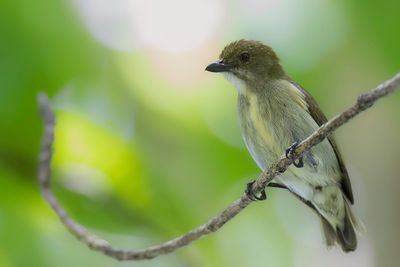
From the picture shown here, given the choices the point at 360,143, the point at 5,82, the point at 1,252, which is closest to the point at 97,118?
the point at 5,82

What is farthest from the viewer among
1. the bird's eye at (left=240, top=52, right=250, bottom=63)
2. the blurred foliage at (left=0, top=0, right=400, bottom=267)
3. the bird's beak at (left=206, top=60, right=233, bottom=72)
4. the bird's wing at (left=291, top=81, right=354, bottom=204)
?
the bird's eye at (left=240, top=52, right=250, bottom=63)

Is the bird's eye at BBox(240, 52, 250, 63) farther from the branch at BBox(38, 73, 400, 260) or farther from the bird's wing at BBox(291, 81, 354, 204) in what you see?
the branch at BBox(38, 73, 400, 260)

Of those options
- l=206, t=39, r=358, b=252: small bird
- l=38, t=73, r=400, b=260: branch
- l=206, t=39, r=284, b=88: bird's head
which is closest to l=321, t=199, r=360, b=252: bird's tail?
l=206, t=39, r=358, b=252: small bird

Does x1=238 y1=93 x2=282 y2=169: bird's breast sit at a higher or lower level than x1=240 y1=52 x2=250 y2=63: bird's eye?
lower

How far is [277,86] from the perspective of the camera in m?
3.86

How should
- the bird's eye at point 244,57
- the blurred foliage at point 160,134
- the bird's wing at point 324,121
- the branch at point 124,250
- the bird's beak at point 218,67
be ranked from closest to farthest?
the branch at point 124,250
the blurred foliage at point 160,134
the bird's wing at point 324,121
the bird's beak at point 218,67
the bird's eye at point 244,57

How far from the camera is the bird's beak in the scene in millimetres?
3922

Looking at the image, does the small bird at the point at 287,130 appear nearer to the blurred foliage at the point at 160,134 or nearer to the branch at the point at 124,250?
the blurred foliage at the point at 160,134

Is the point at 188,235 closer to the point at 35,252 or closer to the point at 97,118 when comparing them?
the point at 35,252

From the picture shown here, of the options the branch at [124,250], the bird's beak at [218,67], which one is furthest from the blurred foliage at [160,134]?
the bird's beak at [218,67]

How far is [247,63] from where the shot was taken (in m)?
4.12

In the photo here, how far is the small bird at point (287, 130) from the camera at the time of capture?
3619mm

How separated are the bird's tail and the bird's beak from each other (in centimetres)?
112

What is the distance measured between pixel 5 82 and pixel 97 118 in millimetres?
707
